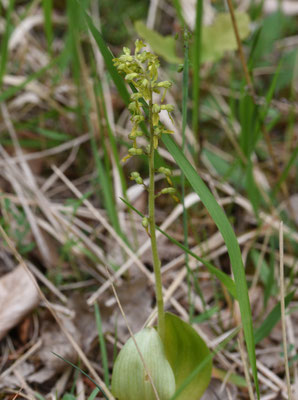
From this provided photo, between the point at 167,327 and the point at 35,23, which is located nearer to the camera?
the point at 167,327

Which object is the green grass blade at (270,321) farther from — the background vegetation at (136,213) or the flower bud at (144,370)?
the flower bud at (144,370)

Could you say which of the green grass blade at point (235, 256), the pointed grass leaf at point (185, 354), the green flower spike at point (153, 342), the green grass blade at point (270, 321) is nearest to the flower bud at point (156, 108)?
the green flower spike at point (153, 342)

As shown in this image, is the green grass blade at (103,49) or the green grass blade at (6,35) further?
the green grass blade at (6,35)

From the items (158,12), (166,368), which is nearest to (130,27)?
(158,12)

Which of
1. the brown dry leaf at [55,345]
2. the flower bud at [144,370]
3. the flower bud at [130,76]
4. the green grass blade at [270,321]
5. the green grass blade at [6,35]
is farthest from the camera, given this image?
the green grass blade at [6,35]

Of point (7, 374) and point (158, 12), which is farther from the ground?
point (158, 12)

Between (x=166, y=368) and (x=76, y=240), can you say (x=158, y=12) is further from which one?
(x=166, y=368)

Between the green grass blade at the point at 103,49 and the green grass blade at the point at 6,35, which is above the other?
the green grass blade at the point at 6,35
